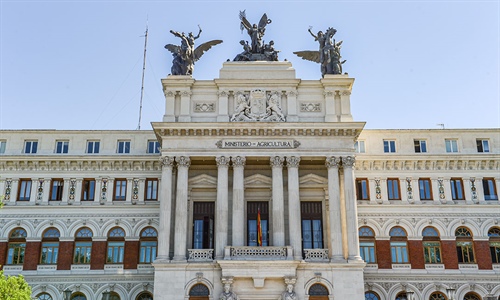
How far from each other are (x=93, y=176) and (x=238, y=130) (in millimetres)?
13958

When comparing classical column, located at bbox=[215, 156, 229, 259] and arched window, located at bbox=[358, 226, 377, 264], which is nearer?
classical column, located at bbox=[215, 156, 229, 259]

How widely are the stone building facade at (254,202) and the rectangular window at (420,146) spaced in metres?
0.12

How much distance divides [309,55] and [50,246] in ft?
87.5

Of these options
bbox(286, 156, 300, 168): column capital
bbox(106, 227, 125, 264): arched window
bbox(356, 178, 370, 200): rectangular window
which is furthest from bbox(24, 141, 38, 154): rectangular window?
bbox(356, 178, 370, 200): rectangular window

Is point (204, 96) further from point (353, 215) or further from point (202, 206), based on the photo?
point (353, 215)

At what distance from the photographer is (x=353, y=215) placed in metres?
43.1

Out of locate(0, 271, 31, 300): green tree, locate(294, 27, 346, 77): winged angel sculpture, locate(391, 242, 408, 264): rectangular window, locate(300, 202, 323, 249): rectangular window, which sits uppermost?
locate(294, 27, 346, 77): winged angel sculpture

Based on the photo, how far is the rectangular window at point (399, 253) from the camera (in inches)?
1873

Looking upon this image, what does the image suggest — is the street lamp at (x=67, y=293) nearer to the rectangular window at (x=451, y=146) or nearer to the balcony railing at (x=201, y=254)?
the balcony railing at (x=201, y=254)

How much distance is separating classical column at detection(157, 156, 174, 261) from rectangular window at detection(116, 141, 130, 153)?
7959mm

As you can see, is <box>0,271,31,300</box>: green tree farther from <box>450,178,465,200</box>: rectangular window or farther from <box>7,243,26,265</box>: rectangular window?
<box>450,178,465,200</box>: rectangular window

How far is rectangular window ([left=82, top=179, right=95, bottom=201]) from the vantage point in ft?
161

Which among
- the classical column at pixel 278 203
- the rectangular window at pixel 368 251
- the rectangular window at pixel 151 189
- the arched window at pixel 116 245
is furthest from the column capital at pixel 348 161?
the arched window at pixel 116 245

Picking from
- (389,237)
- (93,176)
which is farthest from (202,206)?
(389,237)
